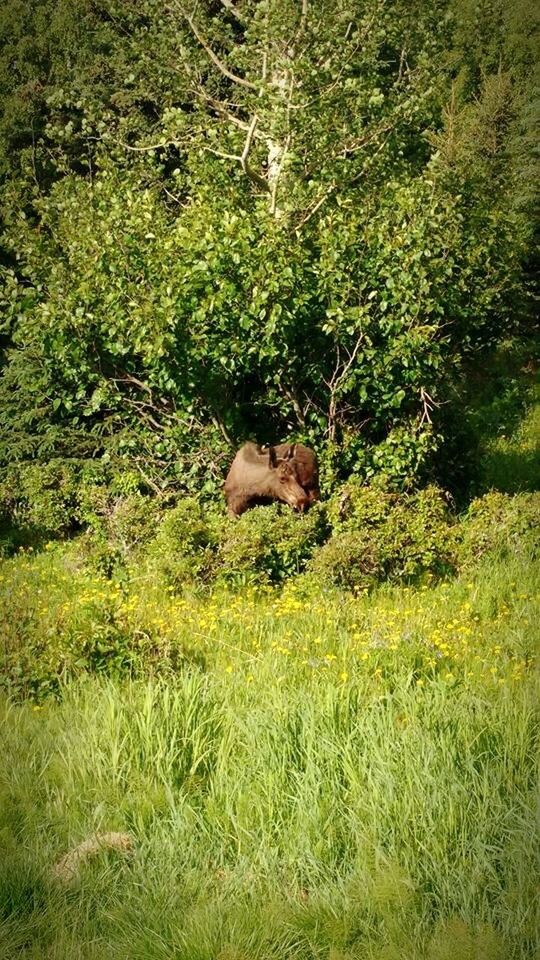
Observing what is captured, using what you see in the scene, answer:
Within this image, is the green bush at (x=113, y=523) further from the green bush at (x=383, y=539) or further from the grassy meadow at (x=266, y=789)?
the grassy meadow at (x=266, y=789)

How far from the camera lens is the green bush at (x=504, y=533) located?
777 cm

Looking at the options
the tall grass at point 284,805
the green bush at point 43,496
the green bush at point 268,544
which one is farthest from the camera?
the green bush at point 43,496

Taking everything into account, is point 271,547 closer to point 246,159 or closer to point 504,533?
point 504,533

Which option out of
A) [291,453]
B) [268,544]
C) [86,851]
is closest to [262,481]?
[291,453]

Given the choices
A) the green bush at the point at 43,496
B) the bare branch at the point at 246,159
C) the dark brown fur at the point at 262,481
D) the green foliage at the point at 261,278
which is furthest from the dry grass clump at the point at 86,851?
the bare branch at the point at 246,159

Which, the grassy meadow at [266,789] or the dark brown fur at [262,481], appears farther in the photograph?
the dark brown fur at [262,481]

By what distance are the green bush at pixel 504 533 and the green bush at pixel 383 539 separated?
0.49 feet

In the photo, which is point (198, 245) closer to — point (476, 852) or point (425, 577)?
point (425, 577)

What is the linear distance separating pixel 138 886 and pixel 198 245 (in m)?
6.26

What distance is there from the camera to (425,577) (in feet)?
25.2

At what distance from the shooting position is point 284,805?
Answer: 358cm

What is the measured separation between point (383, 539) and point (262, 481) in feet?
4.21

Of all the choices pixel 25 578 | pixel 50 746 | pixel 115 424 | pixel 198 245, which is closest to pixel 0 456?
pixel 115 424

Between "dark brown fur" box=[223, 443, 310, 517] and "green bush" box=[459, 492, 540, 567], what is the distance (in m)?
Result: 1.50
